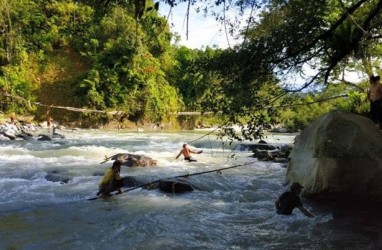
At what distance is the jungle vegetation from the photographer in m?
6.11

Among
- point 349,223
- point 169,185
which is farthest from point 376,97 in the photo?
point 169,185

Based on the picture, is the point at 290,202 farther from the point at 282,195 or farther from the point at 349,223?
the point at 349,223

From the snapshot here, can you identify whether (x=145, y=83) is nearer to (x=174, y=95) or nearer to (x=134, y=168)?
(x=174, y=95)

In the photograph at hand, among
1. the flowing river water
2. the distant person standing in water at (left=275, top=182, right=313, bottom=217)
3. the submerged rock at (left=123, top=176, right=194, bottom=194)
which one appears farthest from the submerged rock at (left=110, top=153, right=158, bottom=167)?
the distant person standing in water at (left=275, top=182, right=313, bottom=217)

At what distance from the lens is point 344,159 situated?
6.75 m

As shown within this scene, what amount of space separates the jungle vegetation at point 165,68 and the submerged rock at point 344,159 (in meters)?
0.80

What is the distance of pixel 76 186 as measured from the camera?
28.6 ft

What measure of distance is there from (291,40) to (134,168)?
248 inches

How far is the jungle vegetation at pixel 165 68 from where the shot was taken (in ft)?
20.1

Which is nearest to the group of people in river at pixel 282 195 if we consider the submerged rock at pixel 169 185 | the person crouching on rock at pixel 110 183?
the person crouching on rock at pixel 110 183

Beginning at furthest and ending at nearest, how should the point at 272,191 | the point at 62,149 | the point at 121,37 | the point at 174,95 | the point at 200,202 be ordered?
the point at 174,95 → the point at 121,37 → the point at 62,149 → the point at 272,191 → the point at 200,202

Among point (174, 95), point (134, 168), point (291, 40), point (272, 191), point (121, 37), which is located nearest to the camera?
point (291, 40)

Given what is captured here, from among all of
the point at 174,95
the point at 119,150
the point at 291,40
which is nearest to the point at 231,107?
the point at 291,40

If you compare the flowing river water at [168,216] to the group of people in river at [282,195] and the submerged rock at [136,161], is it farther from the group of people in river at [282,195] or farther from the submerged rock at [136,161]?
the submerged rock at [136,161]
